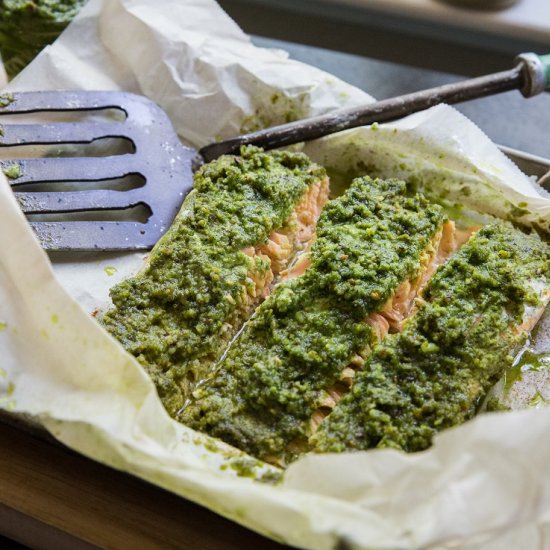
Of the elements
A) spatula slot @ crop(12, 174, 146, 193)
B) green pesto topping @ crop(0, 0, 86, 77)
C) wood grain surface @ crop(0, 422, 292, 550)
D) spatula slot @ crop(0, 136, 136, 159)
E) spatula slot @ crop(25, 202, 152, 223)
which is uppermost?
green pesto topping @ crop(0, 0, 86, 77)

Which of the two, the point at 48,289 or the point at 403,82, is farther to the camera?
the point at 403,82

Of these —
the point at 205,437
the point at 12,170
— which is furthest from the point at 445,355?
the point at 12,170

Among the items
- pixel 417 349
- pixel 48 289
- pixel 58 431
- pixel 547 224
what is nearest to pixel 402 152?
pixel 547 224

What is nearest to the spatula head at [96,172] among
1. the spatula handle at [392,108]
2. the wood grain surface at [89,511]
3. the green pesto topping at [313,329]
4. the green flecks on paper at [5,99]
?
the green flecks on paper at [5,99]

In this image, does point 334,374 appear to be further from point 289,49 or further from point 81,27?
point 289,49

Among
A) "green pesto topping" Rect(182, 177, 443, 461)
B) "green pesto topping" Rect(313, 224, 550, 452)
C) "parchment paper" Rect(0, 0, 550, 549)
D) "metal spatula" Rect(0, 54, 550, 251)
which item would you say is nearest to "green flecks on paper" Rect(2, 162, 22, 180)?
"metal spatula" Rect(0, 54, 550, 251)

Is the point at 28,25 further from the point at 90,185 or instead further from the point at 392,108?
the point at 392,108

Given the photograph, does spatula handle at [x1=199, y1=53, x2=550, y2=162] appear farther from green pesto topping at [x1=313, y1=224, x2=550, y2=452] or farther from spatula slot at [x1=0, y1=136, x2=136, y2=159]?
green pesto topping at [x1=313, y1=224, x2=550, y2=452]
